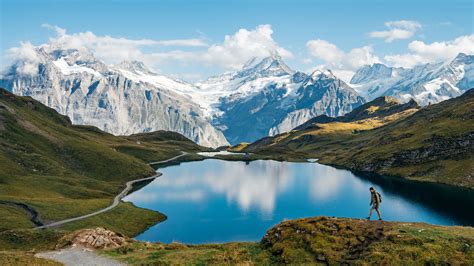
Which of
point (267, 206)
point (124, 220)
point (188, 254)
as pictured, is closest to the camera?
point (188, 254)

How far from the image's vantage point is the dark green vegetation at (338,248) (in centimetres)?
3891

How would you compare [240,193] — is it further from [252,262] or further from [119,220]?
[252,262]

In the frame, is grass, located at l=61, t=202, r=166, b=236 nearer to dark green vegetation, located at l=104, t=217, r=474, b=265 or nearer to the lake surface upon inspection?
the lake surface

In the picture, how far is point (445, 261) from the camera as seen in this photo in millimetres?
37000

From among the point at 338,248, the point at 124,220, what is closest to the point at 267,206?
the point at 124,220

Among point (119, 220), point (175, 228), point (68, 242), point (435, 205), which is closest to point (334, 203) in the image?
point (435, 205)

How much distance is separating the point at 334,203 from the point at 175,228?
64.0 metres

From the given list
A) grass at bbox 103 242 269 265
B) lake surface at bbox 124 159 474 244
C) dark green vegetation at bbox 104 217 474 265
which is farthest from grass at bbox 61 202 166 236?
dark green vegetation at bbox 104 217 474 265

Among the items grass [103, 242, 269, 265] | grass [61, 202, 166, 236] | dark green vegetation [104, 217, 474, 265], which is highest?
dark green vegetation [104, 217, 474, 265]

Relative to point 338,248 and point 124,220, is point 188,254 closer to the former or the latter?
point 338,248

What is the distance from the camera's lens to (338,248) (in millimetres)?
43469

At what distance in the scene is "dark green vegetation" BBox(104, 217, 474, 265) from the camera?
1532 inches

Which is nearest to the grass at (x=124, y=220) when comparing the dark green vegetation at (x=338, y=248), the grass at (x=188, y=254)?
the grass at (x=188, y=254)

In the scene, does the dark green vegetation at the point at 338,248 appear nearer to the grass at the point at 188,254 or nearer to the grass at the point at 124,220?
the grass at the point at 188,254
